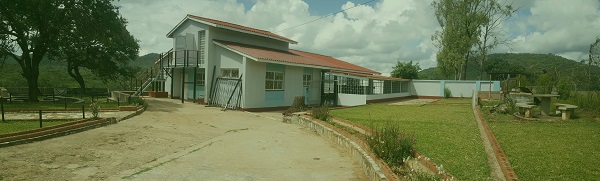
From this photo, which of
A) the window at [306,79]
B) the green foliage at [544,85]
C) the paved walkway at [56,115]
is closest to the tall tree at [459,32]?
the green foliage at [544,85]

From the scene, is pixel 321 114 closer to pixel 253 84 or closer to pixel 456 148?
pixel 456 148

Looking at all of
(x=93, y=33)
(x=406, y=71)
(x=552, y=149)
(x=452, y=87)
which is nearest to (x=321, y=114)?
(x=552, y=149)

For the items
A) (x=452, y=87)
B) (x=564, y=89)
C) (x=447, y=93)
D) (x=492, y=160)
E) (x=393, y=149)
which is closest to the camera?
(x=393, y=149)

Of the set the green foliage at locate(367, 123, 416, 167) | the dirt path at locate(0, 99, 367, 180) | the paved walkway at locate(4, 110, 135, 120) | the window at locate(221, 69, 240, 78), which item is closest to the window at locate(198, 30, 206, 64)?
the window at locate(221, 69, 240, 78)

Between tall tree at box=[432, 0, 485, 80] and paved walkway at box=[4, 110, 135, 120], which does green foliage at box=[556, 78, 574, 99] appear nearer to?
tall tree at box=[432, 0, 485, 80]

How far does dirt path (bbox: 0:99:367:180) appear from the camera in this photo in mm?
6316

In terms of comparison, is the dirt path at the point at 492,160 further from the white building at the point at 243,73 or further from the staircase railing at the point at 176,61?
the staircase railing at the point at 176,61

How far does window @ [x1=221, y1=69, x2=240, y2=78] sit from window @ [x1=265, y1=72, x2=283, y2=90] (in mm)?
1706

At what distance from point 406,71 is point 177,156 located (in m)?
37.8

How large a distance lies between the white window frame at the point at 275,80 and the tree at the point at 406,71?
82.4 feet

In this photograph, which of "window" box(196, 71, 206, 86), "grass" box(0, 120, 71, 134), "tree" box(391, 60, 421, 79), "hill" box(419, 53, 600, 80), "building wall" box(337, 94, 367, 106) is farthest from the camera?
"hill" box(419, 53, 600, 80)

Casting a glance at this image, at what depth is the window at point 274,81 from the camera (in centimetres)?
1997

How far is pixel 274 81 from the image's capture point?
2039cm

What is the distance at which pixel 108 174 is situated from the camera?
6188 mm
